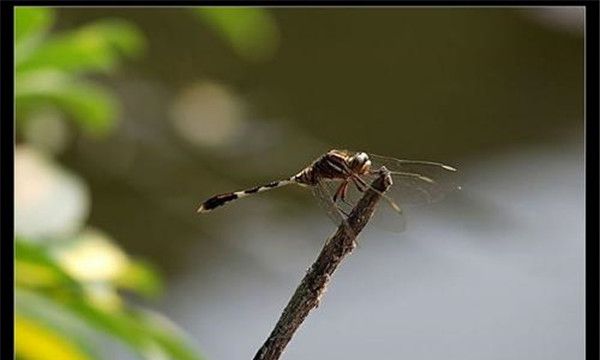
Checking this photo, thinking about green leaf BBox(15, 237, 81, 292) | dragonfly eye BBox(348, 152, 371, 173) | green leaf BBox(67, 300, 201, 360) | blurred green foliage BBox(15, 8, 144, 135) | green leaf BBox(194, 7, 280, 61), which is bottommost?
dragonfly eye BBox(348, 152, 371, 173)

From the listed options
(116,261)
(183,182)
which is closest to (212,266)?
(183,182)

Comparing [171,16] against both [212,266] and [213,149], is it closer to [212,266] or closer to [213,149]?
[213,149]

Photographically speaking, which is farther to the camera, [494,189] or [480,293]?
[494,189]

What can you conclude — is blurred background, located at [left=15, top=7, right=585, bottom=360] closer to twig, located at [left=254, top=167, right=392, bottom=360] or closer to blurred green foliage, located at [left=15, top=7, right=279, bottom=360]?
blurred green foliage, located at [left=15, top=7, right=279, bottom=360]

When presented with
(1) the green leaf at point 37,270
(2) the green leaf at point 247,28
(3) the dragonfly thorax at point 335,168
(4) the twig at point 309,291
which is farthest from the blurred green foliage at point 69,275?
(4) the twig at point 309,291

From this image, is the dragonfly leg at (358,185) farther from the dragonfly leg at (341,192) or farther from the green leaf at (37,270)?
the green leaf at (37,270)

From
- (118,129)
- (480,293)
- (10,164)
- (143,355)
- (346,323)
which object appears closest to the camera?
(10,164)

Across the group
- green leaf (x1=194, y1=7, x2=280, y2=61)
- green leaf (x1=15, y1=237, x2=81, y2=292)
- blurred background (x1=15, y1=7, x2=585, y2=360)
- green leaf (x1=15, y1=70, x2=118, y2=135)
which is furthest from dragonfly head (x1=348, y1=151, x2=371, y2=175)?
blurred background (x1=15, y1=7, x2=585, y2=360)
